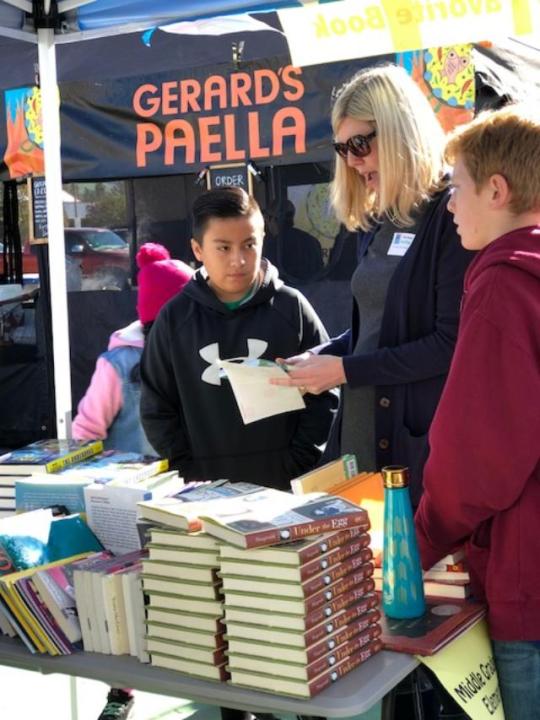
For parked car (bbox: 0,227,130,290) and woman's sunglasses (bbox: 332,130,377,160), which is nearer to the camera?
woman's sunglasses (bbox: 332,130,377,160)

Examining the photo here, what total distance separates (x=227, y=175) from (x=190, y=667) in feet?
12.4

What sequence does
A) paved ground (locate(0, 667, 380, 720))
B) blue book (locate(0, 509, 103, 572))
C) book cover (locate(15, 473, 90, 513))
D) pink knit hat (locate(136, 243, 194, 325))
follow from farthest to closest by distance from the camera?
pink knit hat (locate(136, 243, 194, 325)) → paved ground (locate(0, 667, 380, 720)) → book cover (locate(15, 473, 90, 513)) → blue book (locate(0, 509, 103, 572))

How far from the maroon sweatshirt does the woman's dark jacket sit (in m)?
0.59

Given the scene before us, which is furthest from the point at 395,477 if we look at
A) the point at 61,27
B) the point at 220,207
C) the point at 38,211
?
the point at 38,211

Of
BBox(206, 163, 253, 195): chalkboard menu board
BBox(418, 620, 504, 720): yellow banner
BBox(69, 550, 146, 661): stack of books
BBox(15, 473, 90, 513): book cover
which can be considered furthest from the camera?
BBox(206, 163, 253, 195): chalkboard menu board

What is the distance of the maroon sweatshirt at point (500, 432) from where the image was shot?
5.31ft

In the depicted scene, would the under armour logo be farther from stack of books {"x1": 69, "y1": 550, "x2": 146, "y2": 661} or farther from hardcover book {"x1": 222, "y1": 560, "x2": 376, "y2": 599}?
hardcover book {"x1": 222, "y1": 560, "x2": 376, "y2": 599}

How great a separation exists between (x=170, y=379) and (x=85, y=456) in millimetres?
504

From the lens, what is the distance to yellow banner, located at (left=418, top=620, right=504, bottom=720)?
1.69 metres

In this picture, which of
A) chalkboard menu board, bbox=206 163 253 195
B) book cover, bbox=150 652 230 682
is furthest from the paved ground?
chalkboard menu board, bbox=206 163 253 195

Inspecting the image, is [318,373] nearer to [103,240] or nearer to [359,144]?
[359,144]

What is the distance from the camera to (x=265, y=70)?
197 inches

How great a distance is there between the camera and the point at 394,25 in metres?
3.03

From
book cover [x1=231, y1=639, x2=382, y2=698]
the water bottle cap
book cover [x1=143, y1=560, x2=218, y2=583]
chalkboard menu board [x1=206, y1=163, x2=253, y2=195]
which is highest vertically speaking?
chalkboard menu board [x1=206, y1=163, x2=253, y2=195]
